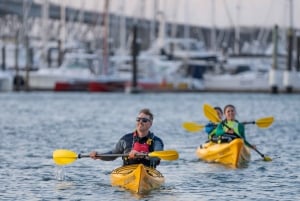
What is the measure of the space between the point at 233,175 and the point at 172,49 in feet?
252

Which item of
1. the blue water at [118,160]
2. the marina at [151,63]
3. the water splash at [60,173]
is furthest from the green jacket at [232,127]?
the marina at [151,63]

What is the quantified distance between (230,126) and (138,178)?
21.6ft

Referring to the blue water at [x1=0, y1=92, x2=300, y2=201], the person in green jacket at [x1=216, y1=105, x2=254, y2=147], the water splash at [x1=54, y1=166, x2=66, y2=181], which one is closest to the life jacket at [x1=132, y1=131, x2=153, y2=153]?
the blue water at [x1=0, y1=92, x2=300, y2=201]

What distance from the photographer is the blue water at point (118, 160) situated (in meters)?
22.2

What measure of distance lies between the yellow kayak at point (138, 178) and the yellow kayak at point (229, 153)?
5.44 m

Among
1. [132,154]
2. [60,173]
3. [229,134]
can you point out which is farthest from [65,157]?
[229,134]

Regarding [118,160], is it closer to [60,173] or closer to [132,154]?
[60,173]

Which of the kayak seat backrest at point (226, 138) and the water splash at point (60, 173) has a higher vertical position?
the kayak seat backrest at point (226, 138)

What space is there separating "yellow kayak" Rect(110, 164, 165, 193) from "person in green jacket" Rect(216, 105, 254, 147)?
521 cm

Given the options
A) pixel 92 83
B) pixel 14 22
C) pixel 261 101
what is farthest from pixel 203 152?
pixel 14 22

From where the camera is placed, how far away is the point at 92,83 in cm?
9125

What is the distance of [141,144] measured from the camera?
20.8 metres

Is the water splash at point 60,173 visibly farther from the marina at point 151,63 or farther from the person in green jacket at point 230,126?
the marina at point 151,63

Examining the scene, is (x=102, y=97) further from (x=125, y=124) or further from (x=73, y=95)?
(x=125, y=124)
